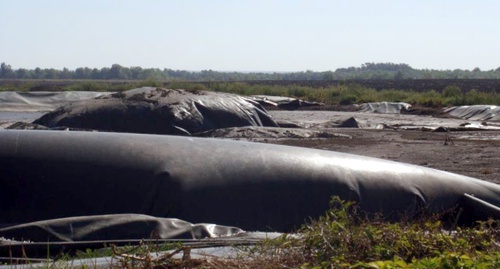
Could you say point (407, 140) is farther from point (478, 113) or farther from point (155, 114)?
point (478, 113)

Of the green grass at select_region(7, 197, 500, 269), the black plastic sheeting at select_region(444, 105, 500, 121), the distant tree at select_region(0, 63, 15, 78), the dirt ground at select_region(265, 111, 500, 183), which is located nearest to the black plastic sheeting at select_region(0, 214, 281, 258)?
the green grass at select_region(7, 197, 500, 269)

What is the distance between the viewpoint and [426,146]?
1192 centimetres

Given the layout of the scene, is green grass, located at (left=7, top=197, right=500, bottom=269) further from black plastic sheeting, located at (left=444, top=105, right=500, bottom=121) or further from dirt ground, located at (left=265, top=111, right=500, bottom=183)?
black plastic sheeting, located at (left=444, top=105, right=500, bottom=121)

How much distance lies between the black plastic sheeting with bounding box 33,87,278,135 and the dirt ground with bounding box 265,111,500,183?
1.48m

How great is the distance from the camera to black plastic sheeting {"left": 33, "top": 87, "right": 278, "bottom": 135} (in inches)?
494

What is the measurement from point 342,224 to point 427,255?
420 mm

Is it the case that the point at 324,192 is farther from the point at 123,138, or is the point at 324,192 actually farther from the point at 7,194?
the point at 7,194

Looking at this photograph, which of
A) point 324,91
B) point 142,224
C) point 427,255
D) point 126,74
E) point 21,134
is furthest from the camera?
point 126,74

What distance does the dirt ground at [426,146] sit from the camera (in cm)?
979

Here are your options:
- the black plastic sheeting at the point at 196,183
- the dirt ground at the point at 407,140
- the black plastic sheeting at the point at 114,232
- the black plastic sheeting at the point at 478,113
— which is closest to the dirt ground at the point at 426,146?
the dirt ground at the point at 407,140

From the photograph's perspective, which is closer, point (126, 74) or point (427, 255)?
point (427, 255)

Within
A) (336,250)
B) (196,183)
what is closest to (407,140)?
(196,183)

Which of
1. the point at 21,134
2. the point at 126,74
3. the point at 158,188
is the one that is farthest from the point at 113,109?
the point at 126,74

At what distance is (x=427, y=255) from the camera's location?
10.8ft
